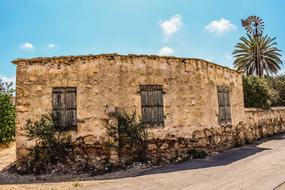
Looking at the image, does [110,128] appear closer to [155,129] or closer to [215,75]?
[155,129]

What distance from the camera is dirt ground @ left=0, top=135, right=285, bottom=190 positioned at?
6.34m

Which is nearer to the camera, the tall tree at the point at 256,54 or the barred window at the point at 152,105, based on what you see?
the barred window at the point at 152,105

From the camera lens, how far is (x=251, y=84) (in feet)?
59.4

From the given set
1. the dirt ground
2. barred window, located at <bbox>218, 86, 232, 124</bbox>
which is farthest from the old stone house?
the dirt ground

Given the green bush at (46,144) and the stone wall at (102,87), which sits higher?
the stone wall at (102,87)

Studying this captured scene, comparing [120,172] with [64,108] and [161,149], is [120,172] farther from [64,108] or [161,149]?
[64,108]

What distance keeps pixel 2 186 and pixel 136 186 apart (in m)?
3.78

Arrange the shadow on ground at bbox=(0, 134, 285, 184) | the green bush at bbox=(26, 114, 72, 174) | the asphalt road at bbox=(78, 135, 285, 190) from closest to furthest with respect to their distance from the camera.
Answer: the asphalt road at bbox=(78, 135, 285, 190), the shadow on ground at bbox=(0, 134, 285, 184), the green bush at bbox=(26, 114, 72, 174)

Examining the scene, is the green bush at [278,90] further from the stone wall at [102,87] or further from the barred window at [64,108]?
the barred window at [64,108]

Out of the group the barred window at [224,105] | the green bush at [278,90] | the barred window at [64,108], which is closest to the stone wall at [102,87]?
the barred window at [64,108]

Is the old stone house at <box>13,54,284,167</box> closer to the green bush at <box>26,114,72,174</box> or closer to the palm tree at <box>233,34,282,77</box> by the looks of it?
the green bush at <box>26,114,72,174</box>

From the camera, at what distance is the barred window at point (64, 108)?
9.12m

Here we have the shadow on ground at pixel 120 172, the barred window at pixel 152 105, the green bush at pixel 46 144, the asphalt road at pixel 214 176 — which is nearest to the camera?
the asphalt road at pixel 214 176

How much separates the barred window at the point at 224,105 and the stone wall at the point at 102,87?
2117 millimetres
